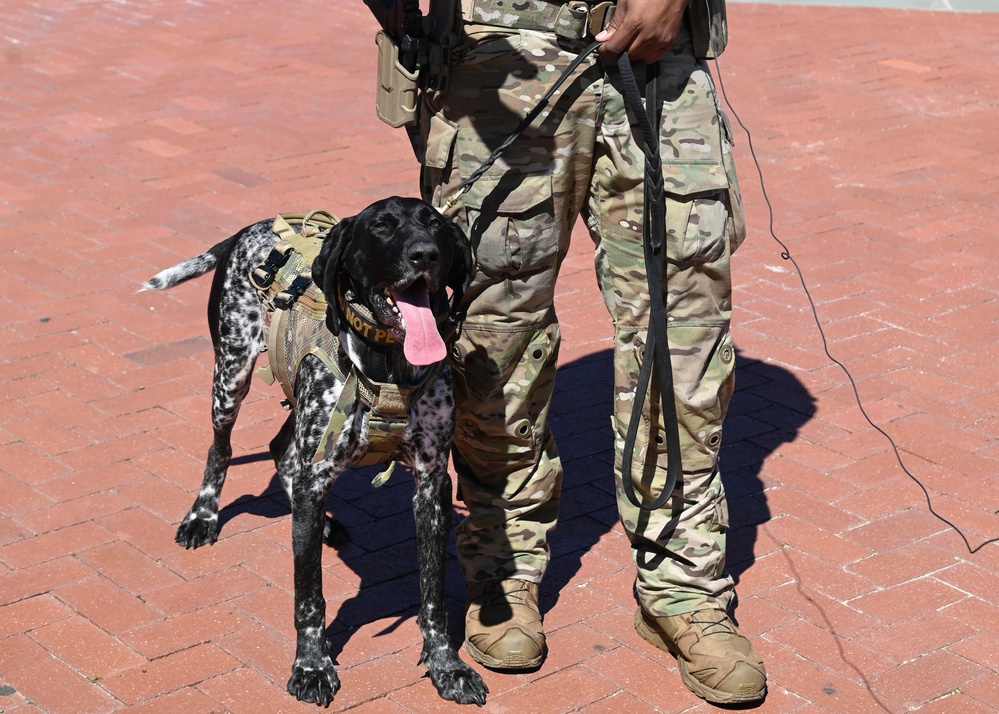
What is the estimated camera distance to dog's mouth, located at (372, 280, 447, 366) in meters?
3.43

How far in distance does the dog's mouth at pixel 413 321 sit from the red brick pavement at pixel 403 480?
1.06 meters

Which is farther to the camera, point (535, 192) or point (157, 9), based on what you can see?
point (157, 9)

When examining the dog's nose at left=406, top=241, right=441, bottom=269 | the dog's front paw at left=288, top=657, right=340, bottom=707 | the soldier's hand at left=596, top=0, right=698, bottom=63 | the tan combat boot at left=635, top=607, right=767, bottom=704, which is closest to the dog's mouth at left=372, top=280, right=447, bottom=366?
the dog's nose at left=406, top=241, right=441, bottom=269

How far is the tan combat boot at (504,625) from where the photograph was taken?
151 inches

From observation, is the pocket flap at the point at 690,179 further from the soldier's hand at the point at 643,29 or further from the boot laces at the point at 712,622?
the boot laces at the point at 712,622

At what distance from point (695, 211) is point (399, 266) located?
91 centimetres

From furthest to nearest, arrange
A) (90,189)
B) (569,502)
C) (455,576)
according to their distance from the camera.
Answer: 1. (90,189)
2. (569,502)
3. (455,576)

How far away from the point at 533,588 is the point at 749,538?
0.92m

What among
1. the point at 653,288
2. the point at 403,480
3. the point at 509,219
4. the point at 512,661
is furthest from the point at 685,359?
the point at 403,480

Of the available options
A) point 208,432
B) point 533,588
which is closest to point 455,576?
point 533,588

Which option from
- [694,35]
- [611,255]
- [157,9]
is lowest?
[157,9]

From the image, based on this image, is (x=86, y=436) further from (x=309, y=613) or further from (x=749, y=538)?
(x=749, y=538)

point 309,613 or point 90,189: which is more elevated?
point 309,613

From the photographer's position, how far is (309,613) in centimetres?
375
